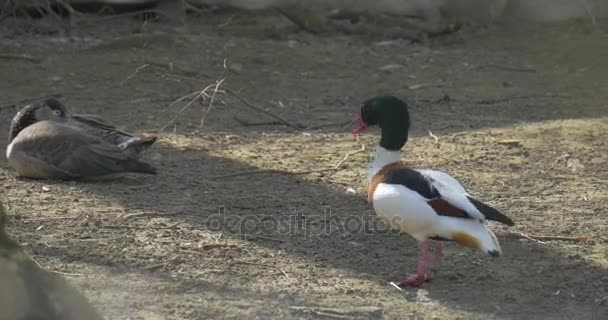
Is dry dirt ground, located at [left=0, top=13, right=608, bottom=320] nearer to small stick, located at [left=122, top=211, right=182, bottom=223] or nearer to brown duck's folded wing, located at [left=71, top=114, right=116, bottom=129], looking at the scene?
small stick, located at [left=122, top=211, right=182, bottom=223]

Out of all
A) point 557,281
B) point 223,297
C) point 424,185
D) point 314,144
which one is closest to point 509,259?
point 557,281

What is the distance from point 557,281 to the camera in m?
4.86

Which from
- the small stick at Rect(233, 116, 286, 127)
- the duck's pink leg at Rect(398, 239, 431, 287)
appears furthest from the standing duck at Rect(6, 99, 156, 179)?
the duck's pink leg at Rect(398, 239, 431, 287)

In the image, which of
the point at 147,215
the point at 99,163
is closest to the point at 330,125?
the point at 99,163

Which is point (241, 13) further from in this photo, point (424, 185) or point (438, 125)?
point (424, 185)

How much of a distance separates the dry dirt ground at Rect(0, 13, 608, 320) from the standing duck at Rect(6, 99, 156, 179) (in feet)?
0.33

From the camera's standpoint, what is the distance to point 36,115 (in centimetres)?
664

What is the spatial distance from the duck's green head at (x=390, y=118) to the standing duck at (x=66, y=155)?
1507 millimetres

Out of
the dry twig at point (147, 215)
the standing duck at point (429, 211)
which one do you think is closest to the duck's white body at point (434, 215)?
the standing duck at point (429, 211)

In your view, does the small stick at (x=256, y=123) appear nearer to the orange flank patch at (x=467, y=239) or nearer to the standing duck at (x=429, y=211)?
the standing duck at (x=429, y=211)

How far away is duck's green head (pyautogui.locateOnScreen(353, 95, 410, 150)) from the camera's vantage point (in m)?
5.02

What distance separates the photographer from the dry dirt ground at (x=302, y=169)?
472 centimetres

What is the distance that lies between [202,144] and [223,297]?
8.38ft

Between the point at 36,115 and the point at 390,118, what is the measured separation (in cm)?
252
